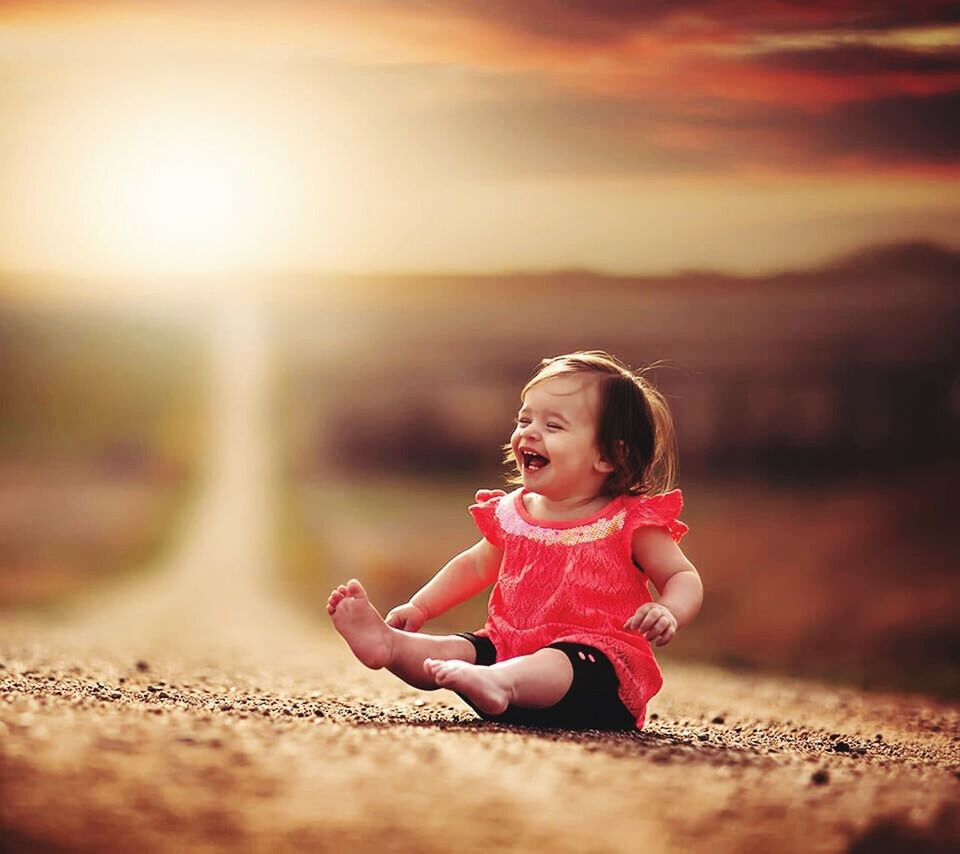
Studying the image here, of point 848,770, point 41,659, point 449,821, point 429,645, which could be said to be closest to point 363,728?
point 429,645

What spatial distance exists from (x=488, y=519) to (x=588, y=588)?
377 mm

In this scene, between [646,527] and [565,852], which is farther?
[646,527]

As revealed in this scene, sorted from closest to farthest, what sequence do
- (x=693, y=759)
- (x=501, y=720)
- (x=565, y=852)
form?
(x=565, y=852), (x=693, y=759), (x=501, y=720)

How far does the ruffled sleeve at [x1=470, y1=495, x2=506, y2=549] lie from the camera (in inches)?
143

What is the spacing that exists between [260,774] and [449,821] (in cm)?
36

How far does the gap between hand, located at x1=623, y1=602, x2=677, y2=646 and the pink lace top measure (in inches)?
8.6

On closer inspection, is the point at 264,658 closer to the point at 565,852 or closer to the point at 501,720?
the point at 501,720

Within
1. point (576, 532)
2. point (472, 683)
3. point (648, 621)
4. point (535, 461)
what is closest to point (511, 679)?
point (472, 683)

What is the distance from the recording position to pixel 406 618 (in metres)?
3.60

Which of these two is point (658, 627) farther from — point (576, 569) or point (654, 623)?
point (576, 569)

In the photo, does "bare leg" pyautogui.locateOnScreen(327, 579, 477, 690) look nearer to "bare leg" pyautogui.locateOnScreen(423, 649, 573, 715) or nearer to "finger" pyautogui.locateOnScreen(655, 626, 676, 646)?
"bare leg" pyautogui.locateOnScreen(423, 649, 573, 715)

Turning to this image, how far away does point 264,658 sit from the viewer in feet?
17.4

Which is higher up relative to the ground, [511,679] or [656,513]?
[656,513]

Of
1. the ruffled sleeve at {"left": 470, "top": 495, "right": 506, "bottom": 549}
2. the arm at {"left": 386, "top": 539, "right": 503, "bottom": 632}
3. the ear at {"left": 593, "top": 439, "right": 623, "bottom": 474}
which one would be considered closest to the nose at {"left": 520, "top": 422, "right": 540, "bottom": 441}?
the ear at {"left": 593, "top": 439, "right": 623, "bottom": 474}
